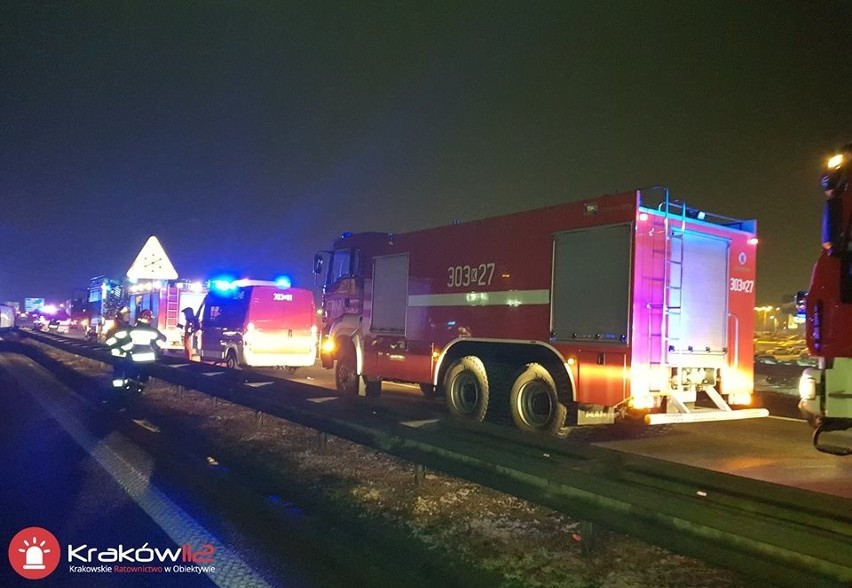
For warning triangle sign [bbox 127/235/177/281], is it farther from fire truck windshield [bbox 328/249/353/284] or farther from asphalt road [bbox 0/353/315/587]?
asphalt road [bbox 0/353/315/587]

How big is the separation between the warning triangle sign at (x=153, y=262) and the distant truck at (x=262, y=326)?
2024mm

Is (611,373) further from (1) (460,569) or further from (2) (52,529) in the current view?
(2) (52,529)

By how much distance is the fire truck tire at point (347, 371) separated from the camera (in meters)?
Answer: 13.1

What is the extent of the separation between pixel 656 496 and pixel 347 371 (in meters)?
10.2

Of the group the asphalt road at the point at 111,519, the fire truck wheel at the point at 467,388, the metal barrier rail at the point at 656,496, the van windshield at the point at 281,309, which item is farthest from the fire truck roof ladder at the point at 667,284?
the van windshield at the point at 281,309

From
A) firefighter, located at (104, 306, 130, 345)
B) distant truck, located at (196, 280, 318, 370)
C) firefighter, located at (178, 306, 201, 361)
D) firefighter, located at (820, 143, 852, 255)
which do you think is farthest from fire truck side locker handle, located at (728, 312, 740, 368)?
firefighter, located at (178, 306, 201, 361)

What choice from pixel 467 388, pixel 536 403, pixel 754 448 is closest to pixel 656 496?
pixel 536 403

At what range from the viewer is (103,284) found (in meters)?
33.5

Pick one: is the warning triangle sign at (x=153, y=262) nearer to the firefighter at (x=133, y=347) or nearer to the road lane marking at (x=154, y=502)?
the firefighter at (x=133, y=347)

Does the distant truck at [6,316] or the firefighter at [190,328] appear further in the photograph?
the distant truck at [6,316]

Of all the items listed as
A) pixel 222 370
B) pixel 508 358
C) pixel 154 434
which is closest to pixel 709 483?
pixel 508 358

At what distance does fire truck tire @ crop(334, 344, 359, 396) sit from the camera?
515 inches

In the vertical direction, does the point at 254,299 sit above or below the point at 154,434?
above

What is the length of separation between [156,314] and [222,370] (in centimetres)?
1548
